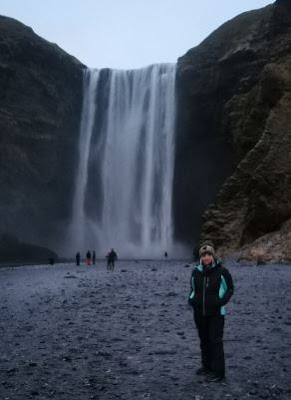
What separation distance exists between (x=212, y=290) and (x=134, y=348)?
7.34 ft

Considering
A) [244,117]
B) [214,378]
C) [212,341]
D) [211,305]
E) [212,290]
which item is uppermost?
[244,117]

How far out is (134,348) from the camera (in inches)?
285

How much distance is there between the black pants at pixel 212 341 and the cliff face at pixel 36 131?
44933 mm

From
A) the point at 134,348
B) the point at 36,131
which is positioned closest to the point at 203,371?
the point at 134,348

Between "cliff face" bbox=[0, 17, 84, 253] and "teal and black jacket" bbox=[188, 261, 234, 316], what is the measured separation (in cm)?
4498

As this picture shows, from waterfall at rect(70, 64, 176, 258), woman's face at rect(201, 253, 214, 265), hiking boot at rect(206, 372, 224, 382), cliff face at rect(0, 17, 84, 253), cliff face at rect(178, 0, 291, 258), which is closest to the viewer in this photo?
hiking boot at rect(206, 372, 224, 382)

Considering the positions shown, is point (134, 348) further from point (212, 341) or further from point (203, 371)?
point (212, 341)

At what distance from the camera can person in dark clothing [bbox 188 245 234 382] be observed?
18.3ft

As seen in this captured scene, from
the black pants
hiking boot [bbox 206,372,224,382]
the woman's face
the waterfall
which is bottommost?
hiking boot [bbox 206,372,224,382]

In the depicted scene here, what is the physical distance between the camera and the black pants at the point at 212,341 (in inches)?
219

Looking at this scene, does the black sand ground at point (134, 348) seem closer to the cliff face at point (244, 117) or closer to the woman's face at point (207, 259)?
the woman's face at point (207, 259)

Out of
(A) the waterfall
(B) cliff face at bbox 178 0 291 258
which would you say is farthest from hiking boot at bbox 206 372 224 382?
(A) the waterfall

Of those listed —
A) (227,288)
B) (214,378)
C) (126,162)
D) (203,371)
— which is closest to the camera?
(214,378)

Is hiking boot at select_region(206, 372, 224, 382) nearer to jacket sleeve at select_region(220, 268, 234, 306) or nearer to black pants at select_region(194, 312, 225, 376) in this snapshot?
black pants at select_region(194, 312, 225, 376)
